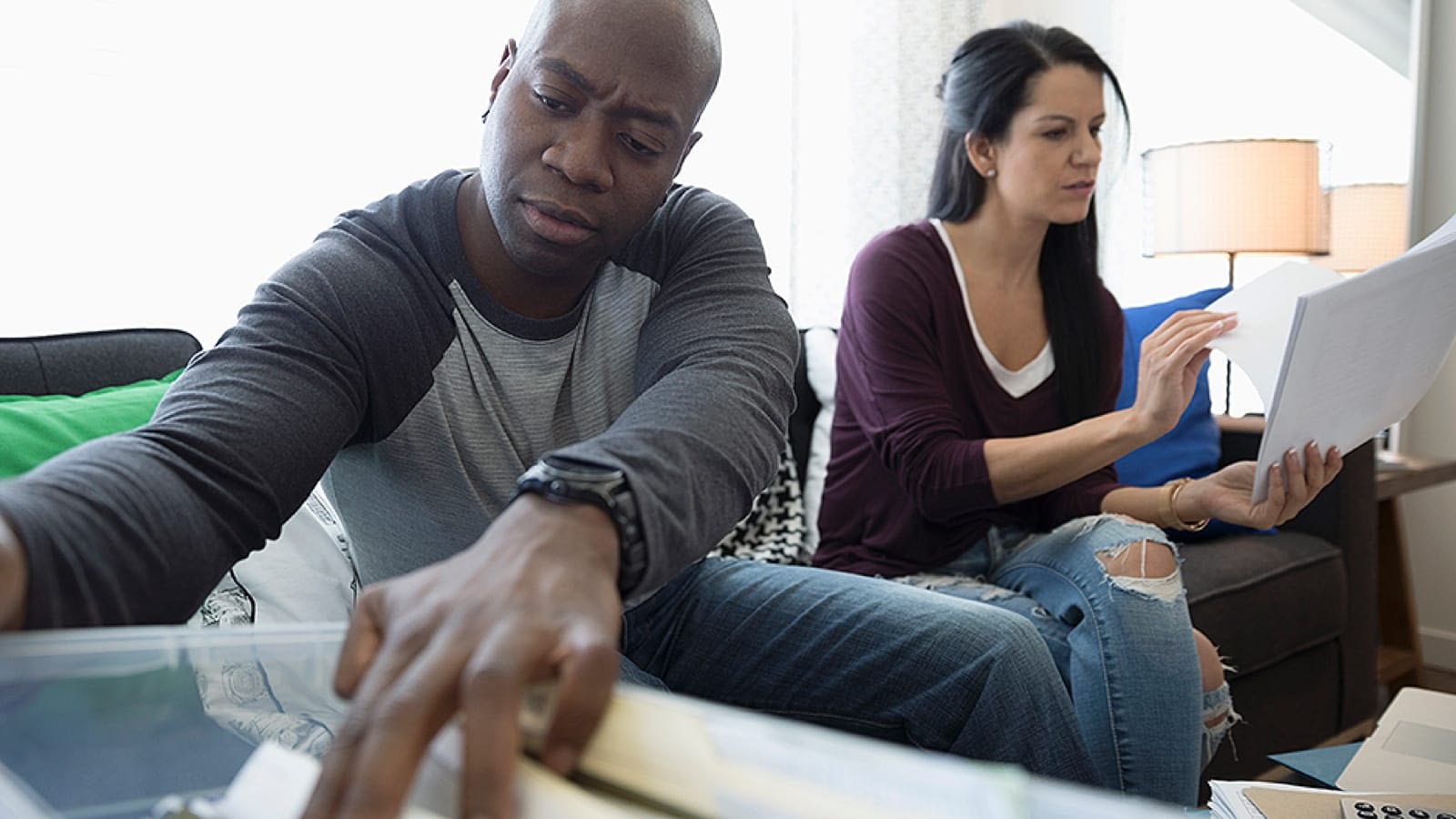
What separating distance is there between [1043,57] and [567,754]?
5.27ft

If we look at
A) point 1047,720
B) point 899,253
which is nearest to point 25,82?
point 899,253

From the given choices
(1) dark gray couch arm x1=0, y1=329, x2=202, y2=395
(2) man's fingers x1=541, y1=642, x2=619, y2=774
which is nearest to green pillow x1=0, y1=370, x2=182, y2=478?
(1) dark gray couch arm x1=0, y1=329, x2=202, y2=395

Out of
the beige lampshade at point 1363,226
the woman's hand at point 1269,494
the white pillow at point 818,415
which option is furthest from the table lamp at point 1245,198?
the woman's hand at point 1269,494

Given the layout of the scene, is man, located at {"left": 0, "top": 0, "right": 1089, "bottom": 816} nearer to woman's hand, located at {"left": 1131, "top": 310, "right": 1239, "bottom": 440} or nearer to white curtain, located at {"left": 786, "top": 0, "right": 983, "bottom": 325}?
woman's hand, located at {"left": 1131, "top": 310, "right": 1239, "bottom": 440}

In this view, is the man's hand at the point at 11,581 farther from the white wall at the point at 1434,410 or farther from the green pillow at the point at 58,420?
the white wall at the point at 1434,410

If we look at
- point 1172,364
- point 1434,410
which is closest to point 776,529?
point 1172,364

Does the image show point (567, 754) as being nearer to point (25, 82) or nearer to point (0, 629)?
point (0, 629)

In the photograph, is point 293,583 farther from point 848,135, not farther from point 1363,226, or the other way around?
point 1363,226

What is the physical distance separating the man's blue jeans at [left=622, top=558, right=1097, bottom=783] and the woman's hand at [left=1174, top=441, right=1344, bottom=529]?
0.47 metres

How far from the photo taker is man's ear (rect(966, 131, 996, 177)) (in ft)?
5.93

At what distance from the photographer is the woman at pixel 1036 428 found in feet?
4.64

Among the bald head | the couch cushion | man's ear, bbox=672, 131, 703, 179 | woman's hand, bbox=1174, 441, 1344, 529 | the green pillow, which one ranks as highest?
the bald head

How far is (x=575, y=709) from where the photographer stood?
0.40 metres

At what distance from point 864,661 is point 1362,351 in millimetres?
605
